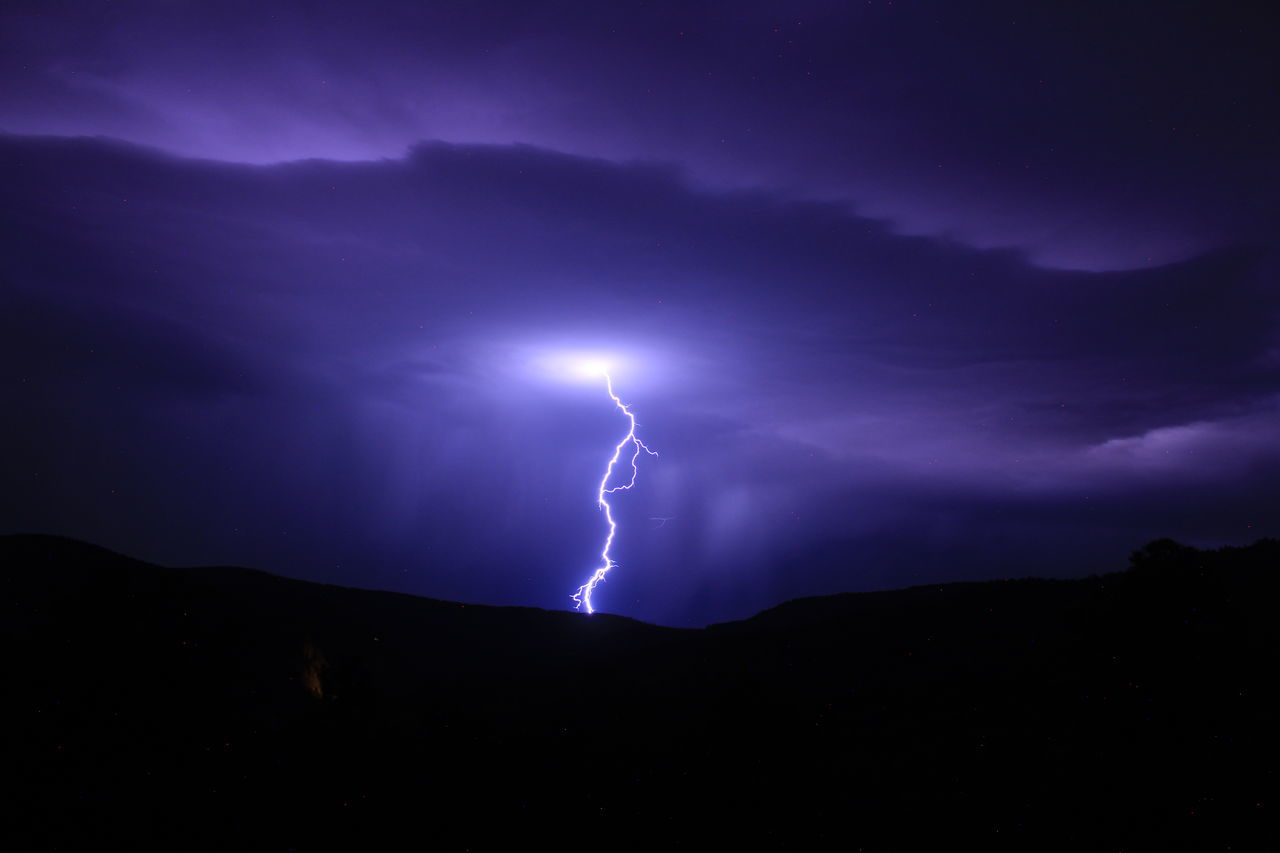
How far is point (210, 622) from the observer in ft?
129

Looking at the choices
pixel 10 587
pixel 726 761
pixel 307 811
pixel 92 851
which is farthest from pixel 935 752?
pixel 10 587

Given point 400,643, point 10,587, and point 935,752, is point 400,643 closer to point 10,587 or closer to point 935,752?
point 10,587

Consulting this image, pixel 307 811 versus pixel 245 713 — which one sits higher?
pixel 245 713

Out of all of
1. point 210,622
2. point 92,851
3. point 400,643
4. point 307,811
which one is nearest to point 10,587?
point 210,622

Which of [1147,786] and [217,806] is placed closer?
[1147,786]

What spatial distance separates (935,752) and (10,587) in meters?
47.5

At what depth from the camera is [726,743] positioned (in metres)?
19.2

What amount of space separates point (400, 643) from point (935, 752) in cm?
3479

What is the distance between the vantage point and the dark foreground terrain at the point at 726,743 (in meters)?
19.1

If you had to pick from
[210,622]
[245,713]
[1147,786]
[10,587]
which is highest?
[10,587]

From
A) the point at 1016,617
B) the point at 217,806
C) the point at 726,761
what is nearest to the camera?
the point at 726,761

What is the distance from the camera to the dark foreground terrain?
19.1m

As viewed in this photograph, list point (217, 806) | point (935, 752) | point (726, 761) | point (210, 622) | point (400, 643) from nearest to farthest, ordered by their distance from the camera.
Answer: point (726, 761) → point (217, 806) → point (935, 752) → point (210, 622) → point (400, 643)

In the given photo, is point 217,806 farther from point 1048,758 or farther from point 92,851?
point 1048,758
